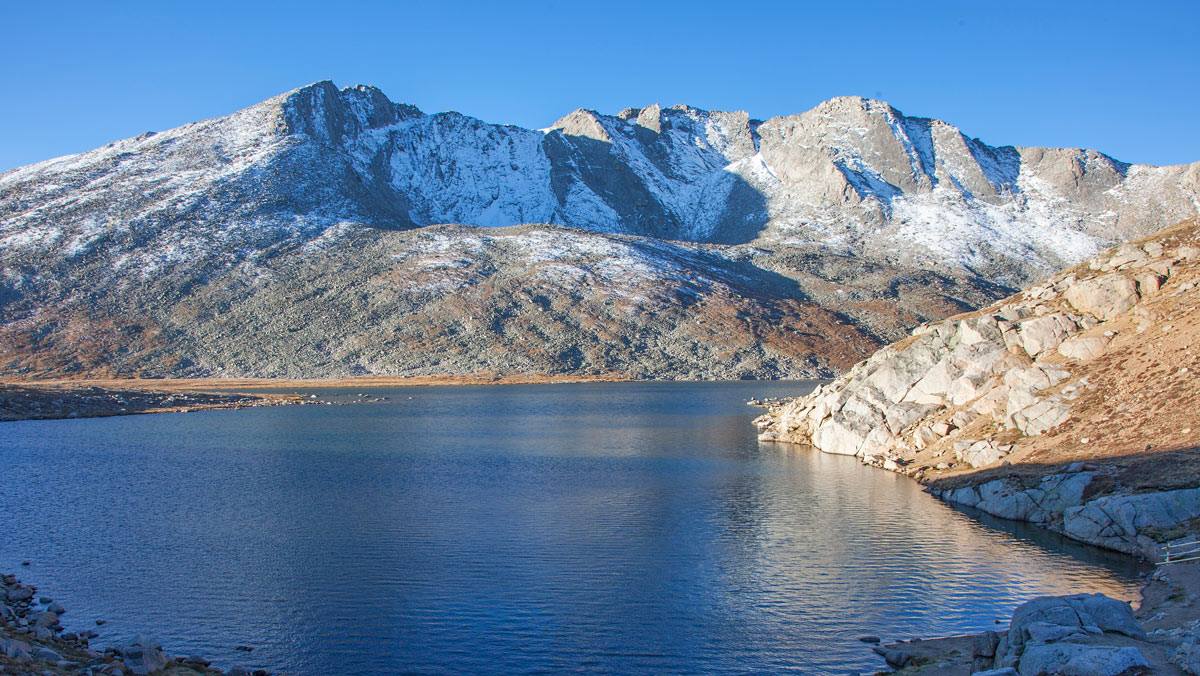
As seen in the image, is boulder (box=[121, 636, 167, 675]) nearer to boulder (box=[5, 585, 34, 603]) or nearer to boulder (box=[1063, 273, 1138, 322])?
boulder (box=[5, 585, 34, 603])

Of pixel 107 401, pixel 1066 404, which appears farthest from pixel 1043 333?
pixel 107 401

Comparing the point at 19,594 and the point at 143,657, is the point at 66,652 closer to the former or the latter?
the point at 143,657

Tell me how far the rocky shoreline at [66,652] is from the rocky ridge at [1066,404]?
39464 millimetres

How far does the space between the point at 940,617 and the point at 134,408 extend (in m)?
125

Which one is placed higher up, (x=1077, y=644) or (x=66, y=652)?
(x=1077, y=644)

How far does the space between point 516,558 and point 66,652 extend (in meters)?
18.9

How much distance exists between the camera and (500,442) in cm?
8856

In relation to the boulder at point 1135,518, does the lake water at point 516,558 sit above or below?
below

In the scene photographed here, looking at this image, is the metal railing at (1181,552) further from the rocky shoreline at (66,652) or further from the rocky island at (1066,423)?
the rocky shoreline at (66,652)

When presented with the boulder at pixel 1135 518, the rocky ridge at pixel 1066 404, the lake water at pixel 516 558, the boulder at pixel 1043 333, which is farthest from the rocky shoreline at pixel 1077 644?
the boulder at pixel 1043 333

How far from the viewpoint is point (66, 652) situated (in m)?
26.9

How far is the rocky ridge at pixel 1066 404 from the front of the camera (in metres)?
44.2

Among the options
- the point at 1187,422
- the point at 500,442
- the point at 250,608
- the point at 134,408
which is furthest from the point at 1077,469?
the point at 134,408

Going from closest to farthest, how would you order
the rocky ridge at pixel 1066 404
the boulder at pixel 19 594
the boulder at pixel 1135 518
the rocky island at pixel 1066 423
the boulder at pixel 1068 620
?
the boulder at pixel 1068 620, the rocky island at pixel 1066 423, the boulder at pixel 19 594, the boulder at pixel 1135 518, the rocky ridge at pixel 1066 404
